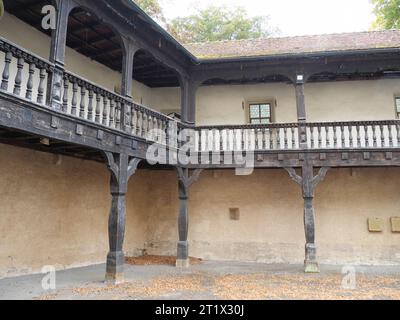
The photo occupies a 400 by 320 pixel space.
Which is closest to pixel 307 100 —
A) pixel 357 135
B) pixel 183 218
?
pixel 357 135

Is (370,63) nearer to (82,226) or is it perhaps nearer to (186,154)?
(186,154)

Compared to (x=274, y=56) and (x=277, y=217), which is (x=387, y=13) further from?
(x=277, y=217)

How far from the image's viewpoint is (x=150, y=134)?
8953 mm

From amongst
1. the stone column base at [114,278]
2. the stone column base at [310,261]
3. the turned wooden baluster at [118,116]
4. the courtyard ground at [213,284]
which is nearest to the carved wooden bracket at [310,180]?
the stone column base at [310,261]

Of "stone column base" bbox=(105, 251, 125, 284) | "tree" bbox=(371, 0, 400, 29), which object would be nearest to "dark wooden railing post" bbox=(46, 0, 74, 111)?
"stone column base" bbox=(105, 251, 125, 284)

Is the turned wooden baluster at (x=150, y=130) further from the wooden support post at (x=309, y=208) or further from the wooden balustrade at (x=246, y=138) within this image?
the wooden support post at (x=309, y=208)

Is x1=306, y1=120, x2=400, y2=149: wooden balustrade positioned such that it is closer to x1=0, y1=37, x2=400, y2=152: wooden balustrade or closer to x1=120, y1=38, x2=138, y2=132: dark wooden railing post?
x1=0, y1=37, x2=400, y2=152: wooden balustrade

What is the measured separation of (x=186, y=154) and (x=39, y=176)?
13.2 ft

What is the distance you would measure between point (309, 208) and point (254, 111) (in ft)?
14.1

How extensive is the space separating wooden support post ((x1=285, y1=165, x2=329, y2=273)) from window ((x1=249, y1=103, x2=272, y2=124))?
9.79 ft

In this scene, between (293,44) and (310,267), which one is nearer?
(310,267)

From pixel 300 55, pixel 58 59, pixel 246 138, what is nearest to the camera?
pixel 58 59
